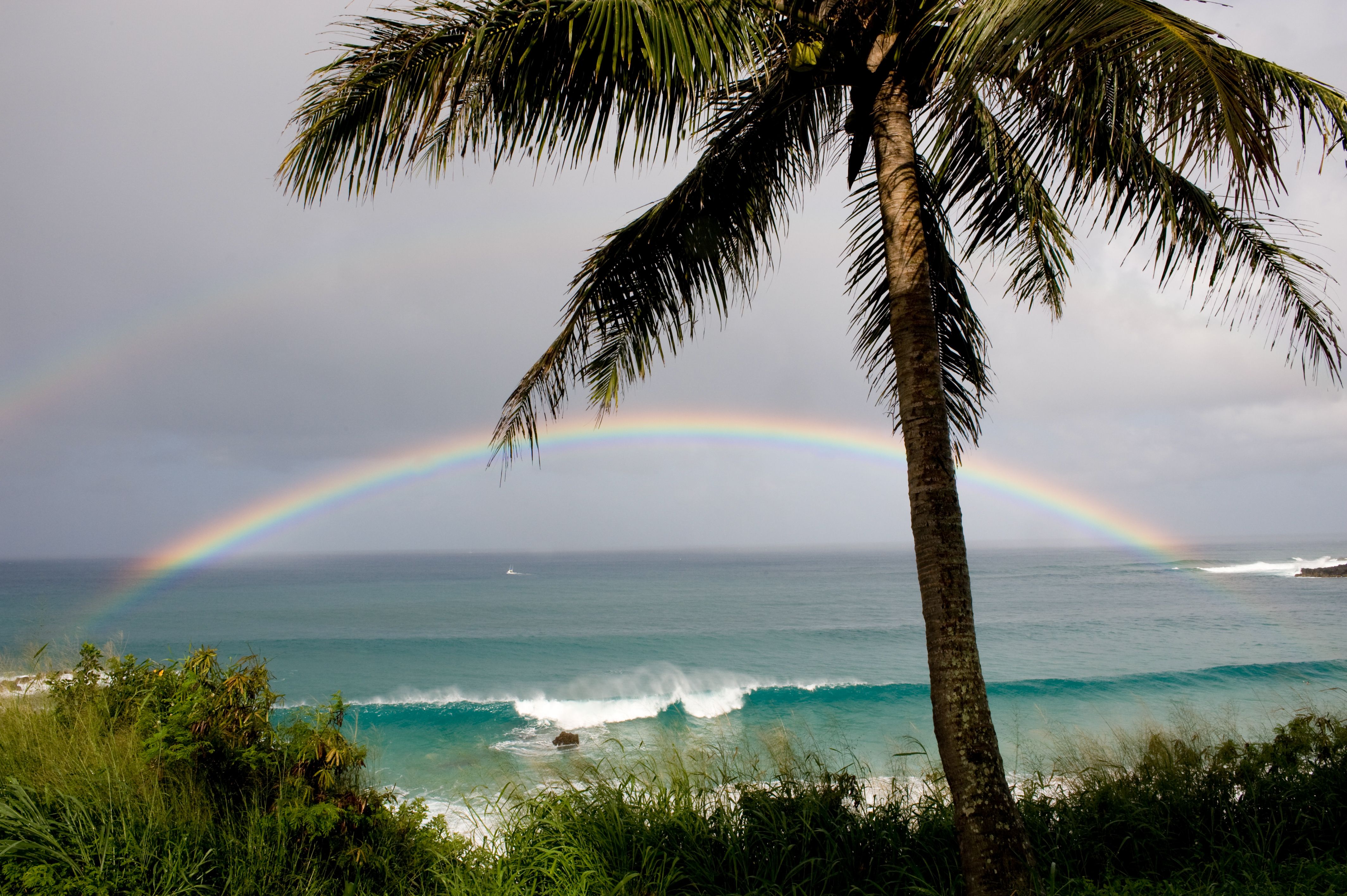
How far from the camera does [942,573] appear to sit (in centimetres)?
332

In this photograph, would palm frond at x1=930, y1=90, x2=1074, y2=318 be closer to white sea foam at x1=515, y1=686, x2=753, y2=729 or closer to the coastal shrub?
the coastal shrub

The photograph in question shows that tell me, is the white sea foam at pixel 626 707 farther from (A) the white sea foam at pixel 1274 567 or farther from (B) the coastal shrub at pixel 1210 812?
(A) the white sea foam at pixel 1274 567

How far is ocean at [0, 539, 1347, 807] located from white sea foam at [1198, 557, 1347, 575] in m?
1.39

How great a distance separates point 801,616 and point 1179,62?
42571 millimetres

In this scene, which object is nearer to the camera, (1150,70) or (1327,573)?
(1150,70)

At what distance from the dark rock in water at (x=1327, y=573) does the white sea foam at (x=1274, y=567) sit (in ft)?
5.19

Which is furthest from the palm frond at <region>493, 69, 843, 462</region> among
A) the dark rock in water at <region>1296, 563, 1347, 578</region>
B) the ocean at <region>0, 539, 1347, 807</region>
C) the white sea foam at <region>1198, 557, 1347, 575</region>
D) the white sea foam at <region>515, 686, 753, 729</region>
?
the white sea foam at <region>1198, 557, 1347, 575</region>

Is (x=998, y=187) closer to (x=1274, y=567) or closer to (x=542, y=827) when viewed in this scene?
(x=542, y=827)

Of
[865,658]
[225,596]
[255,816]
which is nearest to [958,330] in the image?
[255,816]

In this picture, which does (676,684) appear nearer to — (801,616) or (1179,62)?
(801,616)

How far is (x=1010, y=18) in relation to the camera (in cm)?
271

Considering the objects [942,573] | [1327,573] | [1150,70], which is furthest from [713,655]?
[1327,573]

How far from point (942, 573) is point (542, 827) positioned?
8.60 ft

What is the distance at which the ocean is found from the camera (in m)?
15.3
